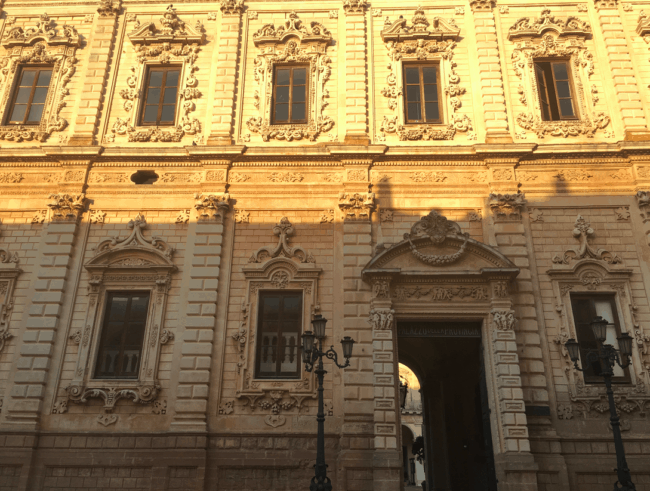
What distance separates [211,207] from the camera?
13508 millimetres

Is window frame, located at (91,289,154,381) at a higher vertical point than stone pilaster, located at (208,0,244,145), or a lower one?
lower

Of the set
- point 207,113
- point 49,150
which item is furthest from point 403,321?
point 49,150

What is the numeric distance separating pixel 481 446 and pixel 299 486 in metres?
5.85

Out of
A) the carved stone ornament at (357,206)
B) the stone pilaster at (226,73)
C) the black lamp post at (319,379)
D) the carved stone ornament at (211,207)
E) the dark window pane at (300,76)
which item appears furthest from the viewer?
the dark window pane at (300,76)

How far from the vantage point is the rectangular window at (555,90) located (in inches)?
576

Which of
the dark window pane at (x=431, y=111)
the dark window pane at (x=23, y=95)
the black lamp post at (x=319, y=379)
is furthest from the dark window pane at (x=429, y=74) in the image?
the dark window pane at (x=23, y=95)

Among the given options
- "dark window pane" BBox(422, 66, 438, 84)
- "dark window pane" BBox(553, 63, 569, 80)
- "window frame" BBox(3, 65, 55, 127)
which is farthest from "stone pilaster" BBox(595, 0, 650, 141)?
"window frame" BBox(3, 65, 55, 127)

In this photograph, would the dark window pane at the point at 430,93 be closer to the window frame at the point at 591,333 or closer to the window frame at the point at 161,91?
the window frame at the point at 591,333

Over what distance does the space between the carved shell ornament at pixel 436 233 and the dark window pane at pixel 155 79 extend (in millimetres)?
8386

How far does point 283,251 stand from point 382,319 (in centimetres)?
292

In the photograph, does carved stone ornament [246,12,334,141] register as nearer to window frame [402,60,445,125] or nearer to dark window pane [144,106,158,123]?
window frame [402,60,445,125]

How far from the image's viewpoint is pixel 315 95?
1495 cm

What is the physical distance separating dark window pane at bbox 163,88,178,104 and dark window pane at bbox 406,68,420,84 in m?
6.54

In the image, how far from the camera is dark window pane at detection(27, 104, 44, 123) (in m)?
15.1
